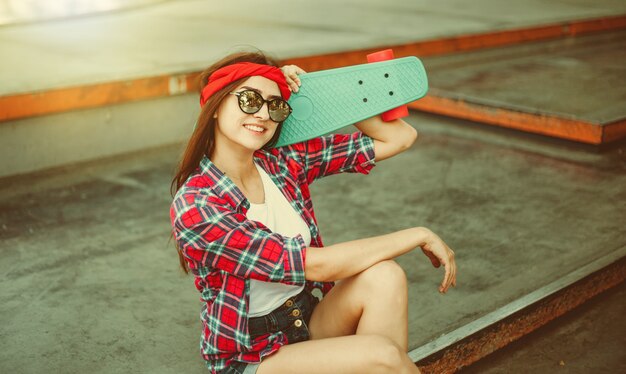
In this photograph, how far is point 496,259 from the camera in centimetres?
324

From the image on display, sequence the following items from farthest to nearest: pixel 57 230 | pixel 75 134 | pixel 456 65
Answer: pixel 456 65, pixel 75 134, pixel 57 230

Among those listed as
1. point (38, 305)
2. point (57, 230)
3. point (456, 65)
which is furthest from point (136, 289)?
point (456, 65)

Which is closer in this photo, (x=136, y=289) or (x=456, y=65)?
(x=136, y=289)

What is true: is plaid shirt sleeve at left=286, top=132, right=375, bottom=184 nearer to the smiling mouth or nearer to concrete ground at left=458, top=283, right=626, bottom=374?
the smiling mouth

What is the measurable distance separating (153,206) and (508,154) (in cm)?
223

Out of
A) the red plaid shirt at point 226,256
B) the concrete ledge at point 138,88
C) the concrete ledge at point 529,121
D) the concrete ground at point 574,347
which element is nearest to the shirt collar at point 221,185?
the red plaid shirt at point 226,256

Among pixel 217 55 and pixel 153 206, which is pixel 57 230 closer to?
pixel 153 206

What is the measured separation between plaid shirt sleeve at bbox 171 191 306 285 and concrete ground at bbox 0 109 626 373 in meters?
0.64

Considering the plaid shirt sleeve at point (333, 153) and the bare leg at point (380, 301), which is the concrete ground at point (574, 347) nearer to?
the bare leg at point (380, 301)

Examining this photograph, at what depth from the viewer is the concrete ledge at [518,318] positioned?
8.42 ft

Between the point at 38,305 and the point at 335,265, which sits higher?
the point at 335,265

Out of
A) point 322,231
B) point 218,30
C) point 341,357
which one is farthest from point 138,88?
point 341,357

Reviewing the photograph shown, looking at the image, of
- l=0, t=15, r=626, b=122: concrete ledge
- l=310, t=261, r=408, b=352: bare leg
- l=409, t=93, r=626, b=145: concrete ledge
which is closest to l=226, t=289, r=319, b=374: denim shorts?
l=310, t=261, r=408, b=352: bare leg

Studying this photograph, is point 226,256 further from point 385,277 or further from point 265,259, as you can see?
point 385,277
